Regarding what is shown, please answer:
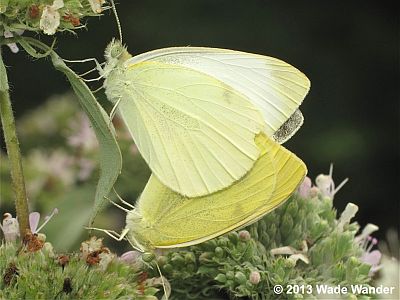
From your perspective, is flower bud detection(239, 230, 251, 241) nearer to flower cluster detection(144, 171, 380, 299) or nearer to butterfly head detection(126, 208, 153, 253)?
flower cluster detection(144, 171, 380, 299)

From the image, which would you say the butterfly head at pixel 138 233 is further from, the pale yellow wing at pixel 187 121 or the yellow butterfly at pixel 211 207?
the pale yellow wing at pixel 187 121

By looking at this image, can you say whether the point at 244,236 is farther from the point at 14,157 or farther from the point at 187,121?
the point at 14,157

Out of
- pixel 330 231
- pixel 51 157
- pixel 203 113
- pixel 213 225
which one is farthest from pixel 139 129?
pixel 51 157

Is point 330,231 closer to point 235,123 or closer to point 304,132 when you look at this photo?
point 235,123

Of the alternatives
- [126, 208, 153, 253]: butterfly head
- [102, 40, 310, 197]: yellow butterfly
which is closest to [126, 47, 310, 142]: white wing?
[102, 40, 310, 197]: yellow butterfly

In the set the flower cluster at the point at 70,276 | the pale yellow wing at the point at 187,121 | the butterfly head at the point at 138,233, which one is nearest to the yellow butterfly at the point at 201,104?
the pale yellow wing at the point at 187,121

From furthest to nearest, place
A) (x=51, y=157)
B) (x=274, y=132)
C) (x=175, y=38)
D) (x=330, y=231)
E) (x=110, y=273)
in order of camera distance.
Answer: (x=175, y=38) → (x=51, y=157) → (x=330, y=231) → (x=274, y=132) → (x=110, y=273)
